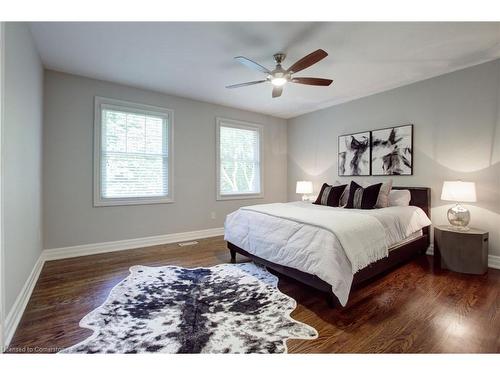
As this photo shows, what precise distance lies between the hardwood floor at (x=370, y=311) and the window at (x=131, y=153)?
1209mm

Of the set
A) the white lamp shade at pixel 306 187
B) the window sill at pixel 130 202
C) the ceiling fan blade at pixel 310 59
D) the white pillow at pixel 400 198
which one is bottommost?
the window sill at pixel 130 202

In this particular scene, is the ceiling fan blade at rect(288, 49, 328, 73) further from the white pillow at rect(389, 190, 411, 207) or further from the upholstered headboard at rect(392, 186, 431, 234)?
the upholstered headboard at rect(392, 186, 431, 234)

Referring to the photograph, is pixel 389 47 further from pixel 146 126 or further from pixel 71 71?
pixel 71 71

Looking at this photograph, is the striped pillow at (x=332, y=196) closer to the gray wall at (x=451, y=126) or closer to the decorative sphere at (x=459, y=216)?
the gray wall at (x=451, y=126)

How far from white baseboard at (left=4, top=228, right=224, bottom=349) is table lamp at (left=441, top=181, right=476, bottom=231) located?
365 cm

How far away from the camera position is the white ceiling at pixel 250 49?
93.5 inches

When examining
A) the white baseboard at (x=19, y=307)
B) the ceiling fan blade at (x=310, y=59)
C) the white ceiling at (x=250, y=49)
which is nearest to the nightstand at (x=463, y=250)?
the white ceiling at (x=250, y=49)

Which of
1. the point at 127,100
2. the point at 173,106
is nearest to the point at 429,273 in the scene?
the point at 173,106

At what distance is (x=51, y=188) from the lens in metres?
3.31

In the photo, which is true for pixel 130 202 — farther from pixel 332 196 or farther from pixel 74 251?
pixel 332 196

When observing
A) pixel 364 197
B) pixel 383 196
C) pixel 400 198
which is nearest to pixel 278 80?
pixel 364 197

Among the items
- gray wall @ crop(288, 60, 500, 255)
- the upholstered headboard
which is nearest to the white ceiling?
gray wall @ crop(288, 60, 500, 255)

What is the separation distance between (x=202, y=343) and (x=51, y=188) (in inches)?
124

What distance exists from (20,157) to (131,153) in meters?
1.86
